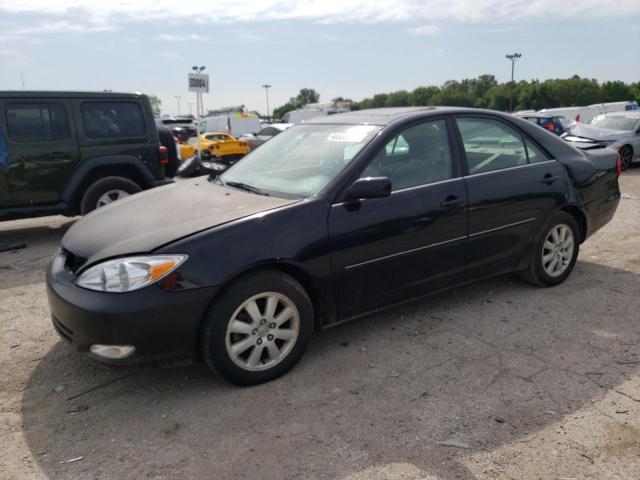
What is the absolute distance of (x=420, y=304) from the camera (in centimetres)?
451

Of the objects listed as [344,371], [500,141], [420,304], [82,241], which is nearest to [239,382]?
[344,371]

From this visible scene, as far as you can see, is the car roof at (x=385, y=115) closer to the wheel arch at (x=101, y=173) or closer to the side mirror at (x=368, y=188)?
the side mirror at (x=368, y=188)

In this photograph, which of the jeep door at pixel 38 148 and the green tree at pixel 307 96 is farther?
the green tree at pixel 307 96

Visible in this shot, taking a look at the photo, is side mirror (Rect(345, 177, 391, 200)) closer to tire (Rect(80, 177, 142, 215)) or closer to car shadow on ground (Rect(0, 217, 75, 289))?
car shadow on ground (Rect(0, 217, 75, 289))

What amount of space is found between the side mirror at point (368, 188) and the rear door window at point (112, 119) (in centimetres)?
501

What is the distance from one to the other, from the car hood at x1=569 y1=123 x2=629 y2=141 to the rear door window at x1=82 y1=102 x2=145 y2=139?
38.2 ft

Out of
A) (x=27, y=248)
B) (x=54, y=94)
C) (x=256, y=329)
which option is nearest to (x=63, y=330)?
(x=256, y=329)

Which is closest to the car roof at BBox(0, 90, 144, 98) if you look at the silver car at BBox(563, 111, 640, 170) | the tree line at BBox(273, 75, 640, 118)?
the silver car at BBox(563, 111, 640, 170)

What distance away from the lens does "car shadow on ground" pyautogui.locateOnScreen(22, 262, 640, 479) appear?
2629mm

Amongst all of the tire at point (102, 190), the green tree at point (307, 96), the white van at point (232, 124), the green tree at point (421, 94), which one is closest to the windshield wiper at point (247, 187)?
the tire at point (102, 190)

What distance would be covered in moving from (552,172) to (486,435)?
8.70ft

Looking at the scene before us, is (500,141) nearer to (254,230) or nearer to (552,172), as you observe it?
(552,172)

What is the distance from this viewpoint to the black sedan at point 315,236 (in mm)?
2977

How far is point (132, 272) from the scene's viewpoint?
2949mm
